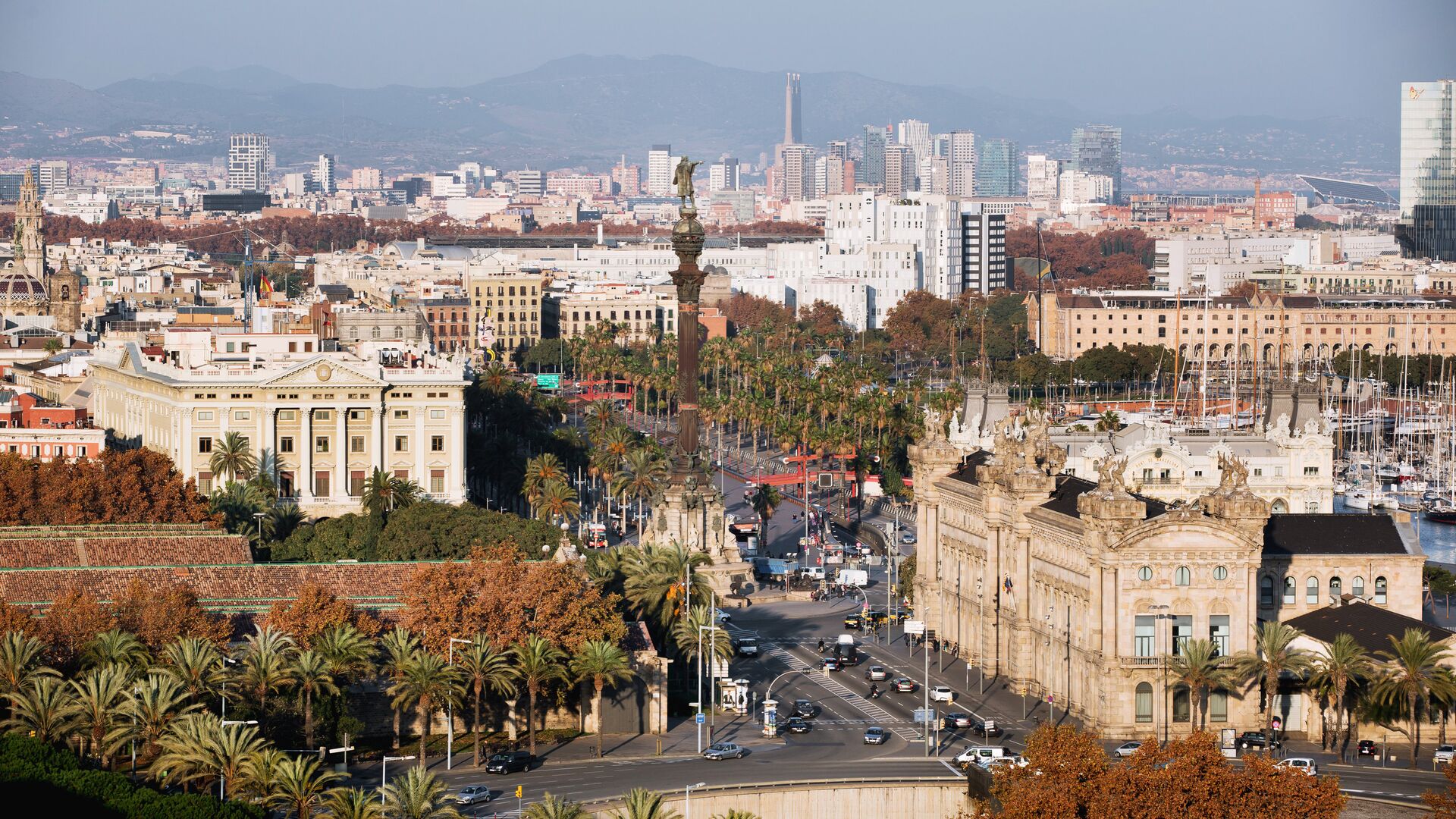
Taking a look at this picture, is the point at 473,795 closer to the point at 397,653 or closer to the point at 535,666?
the point at 535,666

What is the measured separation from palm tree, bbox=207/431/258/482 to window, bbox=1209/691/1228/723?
178 ft

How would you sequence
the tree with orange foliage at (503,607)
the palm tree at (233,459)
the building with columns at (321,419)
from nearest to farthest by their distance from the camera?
the tree with orange foliage at (503,607)
the palm tree at (233,459)
the building with columns at (321,419)

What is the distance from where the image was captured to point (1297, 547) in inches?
3194

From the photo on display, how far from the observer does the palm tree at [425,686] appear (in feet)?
238

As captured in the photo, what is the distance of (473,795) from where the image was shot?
6694 cm

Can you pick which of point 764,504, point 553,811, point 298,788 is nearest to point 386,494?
point 764,504

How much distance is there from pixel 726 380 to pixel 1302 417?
92.2m

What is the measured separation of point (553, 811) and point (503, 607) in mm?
18420

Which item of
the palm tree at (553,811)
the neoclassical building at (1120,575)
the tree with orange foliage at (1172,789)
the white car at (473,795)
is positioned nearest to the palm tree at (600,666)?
the white car at (473,795)

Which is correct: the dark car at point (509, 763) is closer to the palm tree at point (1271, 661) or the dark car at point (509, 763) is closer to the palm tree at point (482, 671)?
the palm tree at point (482, 671)

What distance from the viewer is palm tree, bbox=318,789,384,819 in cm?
5912

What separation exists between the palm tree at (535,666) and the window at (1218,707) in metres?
19.1

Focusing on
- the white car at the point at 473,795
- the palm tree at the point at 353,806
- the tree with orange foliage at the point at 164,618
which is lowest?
the white car at the point at 473,795

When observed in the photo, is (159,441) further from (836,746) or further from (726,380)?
(726,380)
